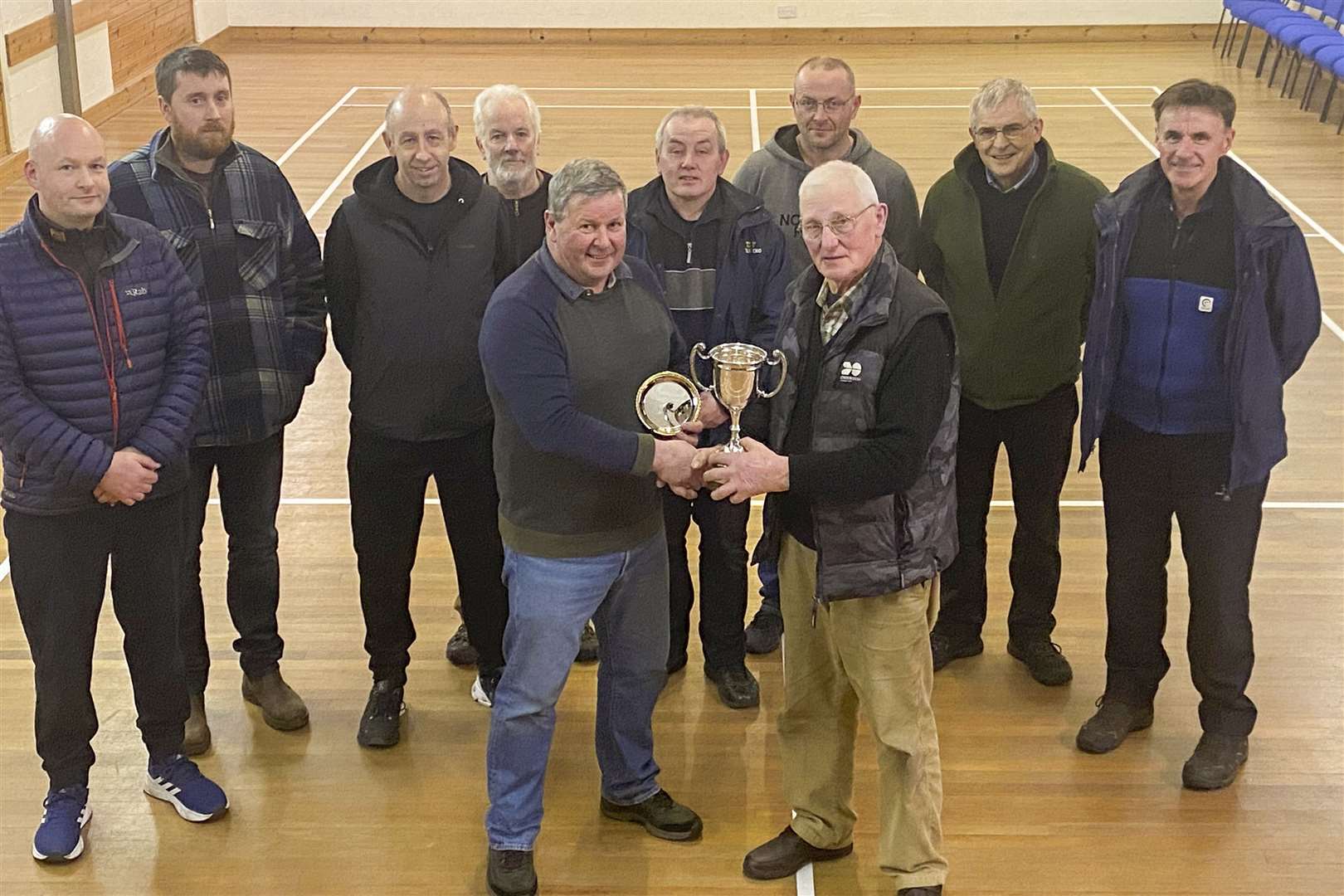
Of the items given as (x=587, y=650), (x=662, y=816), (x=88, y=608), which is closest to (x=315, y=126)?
(x=587, y=650)

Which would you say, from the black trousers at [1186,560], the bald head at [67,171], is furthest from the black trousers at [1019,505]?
the bald head at [67,171]

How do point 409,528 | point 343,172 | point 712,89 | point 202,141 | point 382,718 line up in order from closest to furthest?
point 202,141, point 409,528, point 382,718, point 343,172, point 712,89

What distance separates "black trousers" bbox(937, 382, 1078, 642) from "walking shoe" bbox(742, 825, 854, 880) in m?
0.98

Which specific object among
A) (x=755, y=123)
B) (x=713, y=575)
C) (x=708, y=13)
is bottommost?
(x=755, y=123)

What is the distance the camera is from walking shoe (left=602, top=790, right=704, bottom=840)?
13.6ft

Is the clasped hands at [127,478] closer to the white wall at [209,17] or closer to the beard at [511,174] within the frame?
the beard at [511,174]

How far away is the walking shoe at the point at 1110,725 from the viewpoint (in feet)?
14.8

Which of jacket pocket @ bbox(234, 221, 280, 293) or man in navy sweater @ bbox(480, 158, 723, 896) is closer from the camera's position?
man in navy sweater @ bbox(480, 158, 723, 896)

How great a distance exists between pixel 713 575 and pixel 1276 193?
7218mm

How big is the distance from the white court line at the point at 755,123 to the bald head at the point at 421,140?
280 inches

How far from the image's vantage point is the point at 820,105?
4.79m

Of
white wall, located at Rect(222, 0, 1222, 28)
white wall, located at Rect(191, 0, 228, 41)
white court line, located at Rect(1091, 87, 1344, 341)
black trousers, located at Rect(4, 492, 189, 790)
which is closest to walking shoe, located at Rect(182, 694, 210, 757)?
black trousers, located at Rect(4, 492, 189, 790)

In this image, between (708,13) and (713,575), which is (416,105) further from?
(708,13)

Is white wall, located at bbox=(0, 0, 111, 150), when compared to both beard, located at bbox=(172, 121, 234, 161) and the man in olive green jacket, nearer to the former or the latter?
beard, located at bbox=(172, 121, 234, 161)
